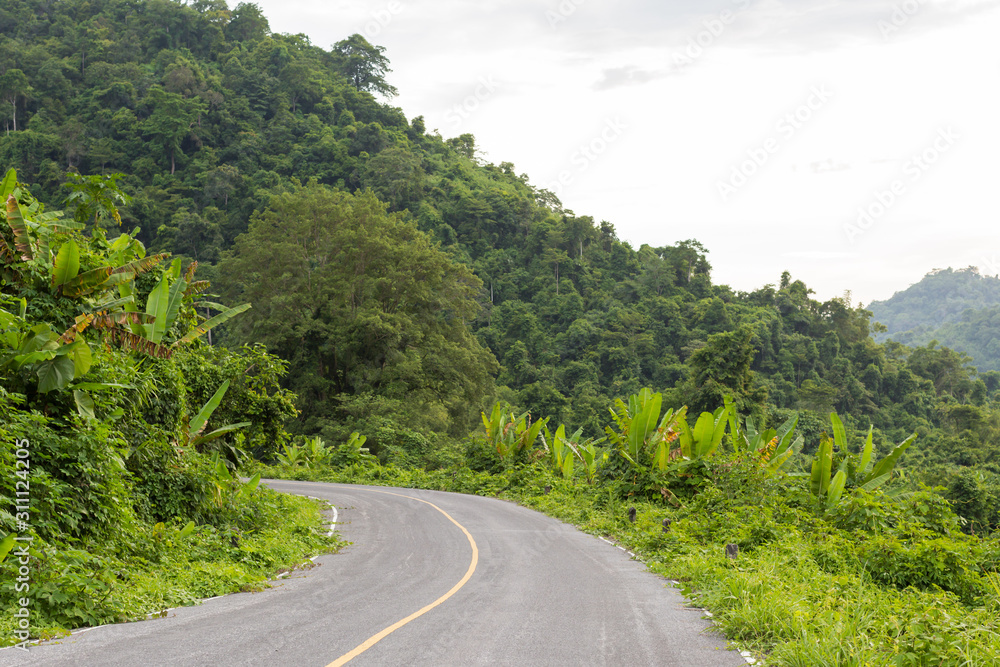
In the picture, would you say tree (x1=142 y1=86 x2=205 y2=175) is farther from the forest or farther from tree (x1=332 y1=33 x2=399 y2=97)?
tree (x1=332 y1=33 x2=399 y2=97)

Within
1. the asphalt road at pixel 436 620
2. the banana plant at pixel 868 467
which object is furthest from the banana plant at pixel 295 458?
the banana plant at pixel 868 467

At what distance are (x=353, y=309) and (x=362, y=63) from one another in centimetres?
7377

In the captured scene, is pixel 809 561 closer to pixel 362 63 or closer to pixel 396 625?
pixel 396 625

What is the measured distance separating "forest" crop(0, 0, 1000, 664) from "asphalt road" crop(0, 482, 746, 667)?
69 cm

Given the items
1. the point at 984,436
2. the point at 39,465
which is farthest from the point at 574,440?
the point at 984,436

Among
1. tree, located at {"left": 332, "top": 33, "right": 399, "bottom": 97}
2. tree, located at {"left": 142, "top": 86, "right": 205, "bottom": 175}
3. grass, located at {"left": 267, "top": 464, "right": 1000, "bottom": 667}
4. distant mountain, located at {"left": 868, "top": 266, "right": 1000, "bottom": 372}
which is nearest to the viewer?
grass, located at {"left": 267, "top": 464, "right": 1000, "bottom": 667}

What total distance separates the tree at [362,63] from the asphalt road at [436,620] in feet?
325

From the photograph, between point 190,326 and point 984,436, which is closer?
point 190,326

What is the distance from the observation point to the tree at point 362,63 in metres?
98.7

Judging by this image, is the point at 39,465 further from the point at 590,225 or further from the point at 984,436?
the point at 590,225

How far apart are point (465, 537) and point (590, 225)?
6162 cm

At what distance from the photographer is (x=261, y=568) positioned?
29.7ft

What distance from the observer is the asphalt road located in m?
5.22

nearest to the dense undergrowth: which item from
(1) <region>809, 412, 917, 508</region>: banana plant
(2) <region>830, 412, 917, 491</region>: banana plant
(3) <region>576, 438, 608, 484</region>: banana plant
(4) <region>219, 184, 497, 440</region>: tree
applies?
(1) <region>809, 412, 917, 508</region>: banana plant
